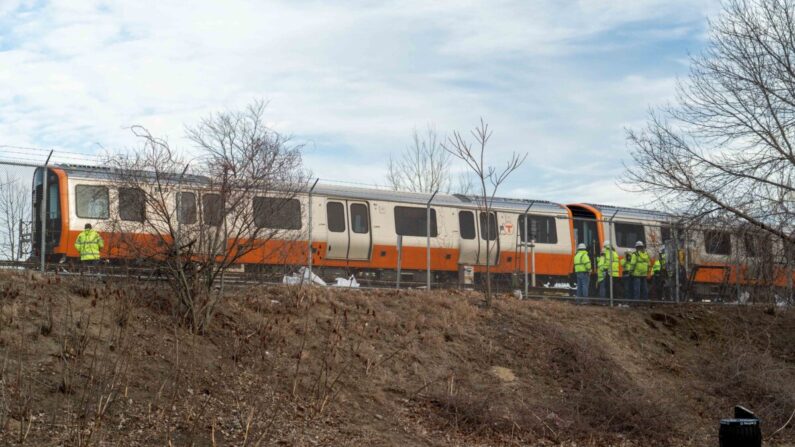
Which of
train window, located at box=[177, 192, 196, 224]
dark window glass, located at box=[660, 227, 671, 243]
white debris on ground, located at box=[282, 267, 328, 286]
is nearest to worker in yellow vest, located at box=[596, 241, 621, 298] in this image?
dark window glass, located at box=[660, 227, 671, 243]

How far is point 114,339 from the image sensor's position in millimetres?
12680

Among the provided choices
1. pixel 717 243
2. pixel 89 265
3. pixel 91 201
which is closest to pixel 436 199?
pixel 717 243

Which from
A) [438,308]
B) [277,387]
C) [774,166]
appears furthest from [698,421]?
[277,387]

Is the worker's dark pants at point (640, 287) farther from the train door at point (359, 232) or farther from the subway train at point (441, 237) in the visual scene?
the train door at point (359, 232)

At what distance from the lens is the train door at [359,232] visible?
25592 millimetres

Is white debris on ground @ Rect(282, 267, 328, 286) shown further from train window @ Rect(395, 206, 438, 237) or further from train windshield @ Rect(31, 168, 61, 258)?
train window @ Rect(395, 206, 438, 237)

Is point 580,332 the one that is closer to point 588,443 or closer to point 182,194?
point 588,443

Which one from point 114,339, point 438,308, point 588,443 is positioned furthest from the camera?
point 438,308

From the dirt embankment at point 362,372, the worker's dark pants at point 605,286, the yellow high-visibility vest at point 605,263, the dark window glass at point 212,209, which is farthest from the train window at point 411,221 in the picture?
the dark window glass at point 212,209

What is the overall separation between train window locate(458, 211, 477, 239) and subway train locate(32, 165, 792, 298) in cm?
3

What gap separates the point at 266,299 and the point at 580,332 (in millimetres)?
6557

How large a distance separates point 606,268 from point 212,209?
11686 millimetres

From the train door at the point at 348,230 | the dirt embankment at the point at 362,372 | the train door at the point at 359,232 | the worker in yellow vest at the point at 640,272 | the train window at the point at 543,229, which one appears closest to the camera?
the dirt embankment at the point at 362,372

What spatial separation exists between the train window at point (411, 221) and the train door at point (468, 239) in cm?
90
